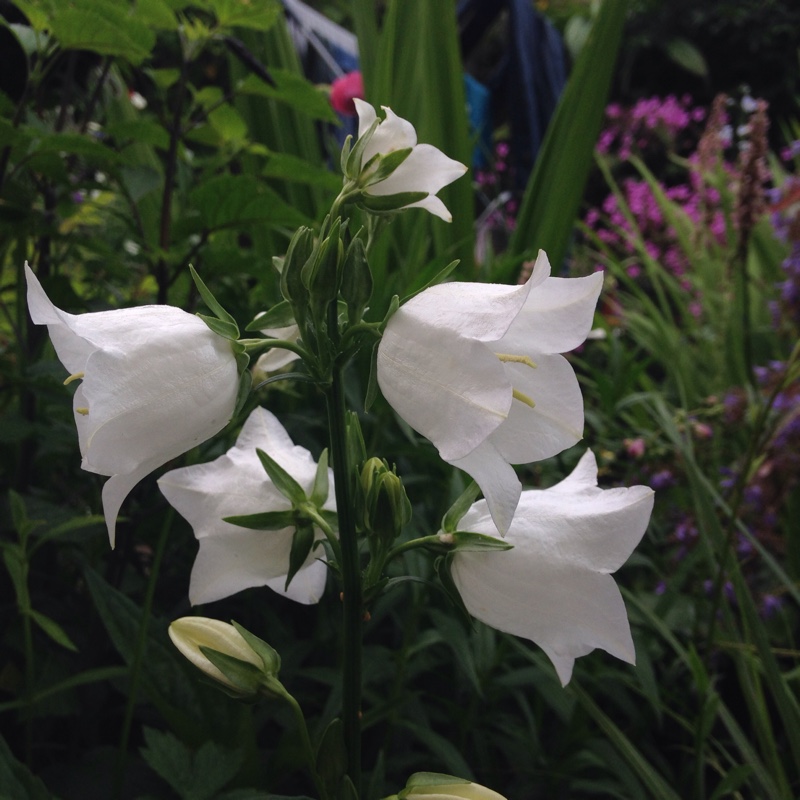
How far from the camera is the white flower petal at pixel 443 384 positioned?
374mm

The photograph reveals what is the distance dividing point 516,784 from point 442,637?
30 centimetres

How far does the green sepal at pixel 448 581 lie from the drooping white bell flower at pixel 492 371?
9 cm

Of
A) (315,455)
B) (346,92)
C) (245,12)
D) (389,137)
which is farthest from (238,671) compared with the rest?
(346,92)

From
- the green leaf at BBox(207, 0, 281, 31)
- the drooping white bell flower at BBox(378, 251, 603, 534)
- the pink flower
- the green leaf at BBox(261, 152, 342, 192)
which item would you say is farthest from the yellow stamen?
the pink flower

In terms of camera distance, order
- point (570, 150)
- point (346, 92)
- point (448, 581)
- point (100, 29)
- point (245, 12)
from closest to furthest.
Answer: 1. point (448, 581)
2. point (100, 29)
3. point (245, 12)
4. point (570, 150)
5. point (346, 92)

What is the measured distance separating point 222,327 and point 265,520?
0.41ft

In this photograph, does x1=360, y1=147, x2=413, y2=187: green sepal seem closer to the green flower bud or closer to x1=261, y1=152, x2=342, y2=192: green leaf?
the green flower bud

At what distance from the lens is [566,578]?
45cm

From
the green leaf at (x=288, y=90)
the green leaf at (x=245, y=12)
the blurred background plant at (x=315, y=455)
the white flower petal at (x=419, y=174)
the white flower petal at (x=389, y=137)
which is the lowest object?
the blurred background plant at (x=315, y=455)

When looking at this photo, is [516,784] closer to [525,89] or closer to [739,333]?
[739,333]

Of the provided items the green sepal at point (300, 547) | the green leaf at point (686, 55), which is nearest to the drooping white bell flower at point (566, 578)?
the green sepal at point (300, 547)

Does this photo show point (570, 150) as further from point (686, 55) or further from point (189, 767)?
point (686, 55)

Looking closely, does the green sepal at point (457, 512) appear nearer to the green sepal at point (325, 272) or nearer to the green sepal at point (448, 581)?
the green sepal at point (448, 581)

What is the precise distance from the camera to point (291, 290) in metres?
0.45
